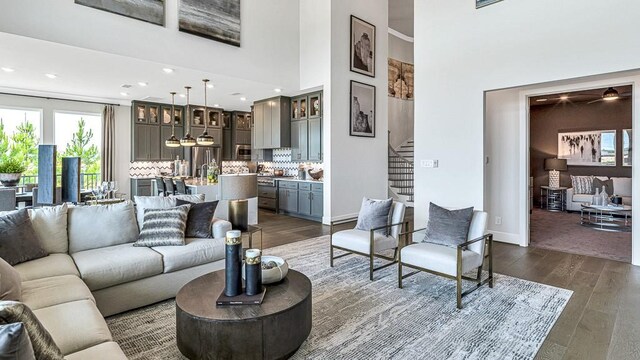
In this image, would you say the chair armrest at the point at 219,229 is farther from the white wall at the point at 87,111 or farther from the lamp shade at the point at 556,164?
the lamp shade at the point at 556,164

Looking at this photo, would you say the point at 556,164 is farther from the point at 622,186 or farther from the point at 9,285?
the point at 9,285

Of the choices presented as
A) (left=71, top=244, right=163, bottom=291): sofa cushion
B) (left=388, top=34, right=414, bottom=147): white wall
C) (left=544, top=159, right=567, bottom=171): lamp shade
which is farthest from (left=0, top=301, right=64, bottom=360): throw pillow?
(left=544, top=159, right=567, bottom=171): lamp shade

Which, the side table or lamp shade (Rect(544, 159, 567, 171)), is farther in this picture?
lamp shade (Rect(544, 159, 567, 171))

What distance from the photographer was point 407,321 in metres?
2.79

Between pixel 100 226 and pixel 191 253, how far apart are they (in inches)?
38.4

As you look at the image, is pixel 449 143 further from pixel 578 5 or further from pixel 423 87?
pixel 578 5

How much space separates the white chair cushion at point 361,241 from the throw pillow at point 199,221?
4.99ft

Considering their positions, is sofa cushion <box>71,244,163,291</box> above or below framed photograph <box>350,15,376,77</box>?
below

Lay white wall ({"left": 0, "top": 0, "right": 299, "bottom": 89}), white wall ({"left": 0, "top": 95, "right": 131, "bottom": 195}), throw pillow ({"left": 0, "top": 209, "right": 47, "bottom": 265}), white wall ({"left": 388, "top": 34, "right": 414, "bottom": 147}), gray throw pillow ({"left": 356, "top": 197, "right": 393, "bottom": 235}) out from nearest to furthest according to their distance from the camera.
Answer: throw pillow ({"left": 0, "top": 209, "right": 47, "bottom": 265}), gray throw pillow ({"left": 356, "top": 197, "right": 393, "bottom": 235}), white wall ({"left": 0, "top": 0, "right": 299, "bottom": 89}), white wall ({"left": 0, "top": 95, "right": 131, "bottom": 195}), white wall ({"left": 388, "top": 34, "right": 414, "bottom": 147})

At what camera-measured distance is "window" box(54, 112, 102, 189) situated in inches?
318

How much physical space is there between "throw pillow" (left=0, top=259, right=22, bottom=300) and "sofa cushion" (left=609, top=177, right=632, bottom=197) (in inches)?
407

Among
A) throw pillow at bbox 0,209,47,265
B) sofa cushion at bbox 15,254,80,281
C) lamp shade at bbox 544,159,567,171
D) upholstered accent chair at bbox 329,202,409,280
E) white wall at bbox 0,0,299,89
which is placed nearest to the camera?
sofa cushion at bbox 15,254,80,281

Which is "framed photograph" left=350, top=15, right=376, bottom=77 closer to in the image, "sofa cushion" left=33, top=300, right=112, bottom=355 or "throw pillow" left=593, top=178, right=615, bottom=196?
"throw pillow" left=593, top=178, right=615, bottom=196

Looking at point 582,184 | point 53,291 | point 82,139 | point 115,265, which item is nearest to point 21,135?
point 82,139
